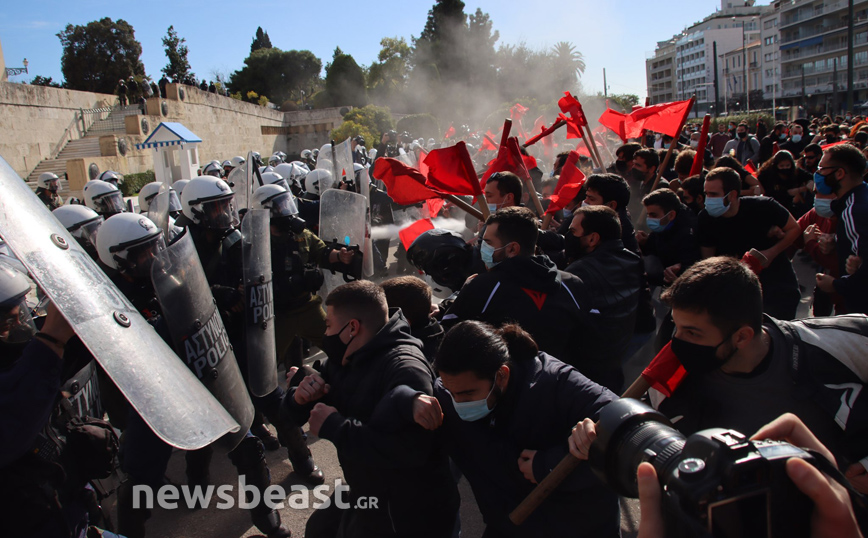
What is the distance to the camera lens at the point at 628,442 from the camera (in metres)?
1.05

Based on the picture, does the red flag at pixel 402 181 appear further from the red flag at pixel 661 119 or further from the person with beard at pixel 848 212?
the red flag at pixel 661 119

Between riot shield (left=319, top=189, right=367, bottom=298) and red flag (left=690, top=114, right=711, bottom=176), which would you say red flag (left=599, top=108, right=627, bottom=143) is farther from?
riot shield (left=319, top=189, right=367, bottom=298)

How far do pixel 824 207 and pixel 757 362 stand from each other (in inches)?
97.6

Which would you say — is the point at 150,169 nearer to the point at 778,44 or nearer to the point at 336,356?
the point at 336,356

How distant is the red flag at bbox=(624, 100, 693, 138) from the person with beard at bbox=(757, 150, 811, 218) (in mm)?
1021

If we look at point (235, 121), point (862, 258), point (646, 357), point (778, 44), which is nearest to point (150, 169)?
point (235, 121)

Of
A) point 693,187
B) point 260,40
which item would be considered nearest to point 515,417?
point 693,187

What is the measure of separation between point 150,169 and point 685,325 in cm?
2379

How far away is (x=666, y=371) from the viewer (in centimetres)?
170

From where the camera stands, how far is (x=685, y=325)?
5.46 ft

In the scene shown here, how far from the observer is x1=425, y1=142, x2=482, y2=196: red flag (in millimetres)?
3928

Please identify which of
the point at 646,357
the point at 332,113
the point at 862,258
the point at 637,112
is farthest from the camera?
the point at 332,113

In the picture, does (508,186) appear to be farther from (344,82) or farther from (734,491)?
(344,82)

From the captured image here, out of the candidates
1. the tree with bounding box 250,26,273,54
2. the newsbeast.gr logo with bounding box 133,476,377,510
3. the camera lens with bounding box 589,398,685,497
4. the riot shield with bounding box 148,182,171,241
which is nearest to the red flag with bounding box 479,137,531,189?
the riot shield with bounding box 148,182,171,241
